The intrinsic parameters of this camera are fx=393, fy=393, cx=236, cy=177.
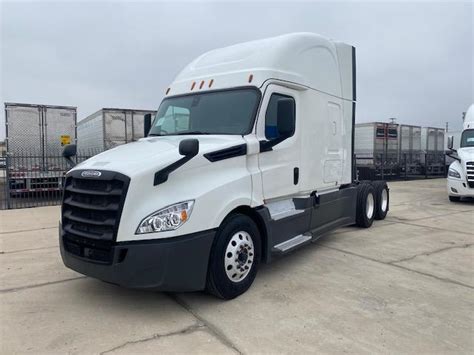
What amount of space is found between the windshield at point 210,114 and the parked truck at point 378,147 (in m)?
19.8

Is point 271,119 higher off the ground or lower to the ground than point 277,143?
higher

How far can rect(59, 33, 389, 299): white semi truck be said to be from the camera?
13.0 ft

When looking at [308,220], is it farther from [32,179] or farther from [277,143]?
[32,179]

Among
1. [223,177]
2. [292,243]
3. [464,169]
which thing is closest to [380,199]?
[292,243]

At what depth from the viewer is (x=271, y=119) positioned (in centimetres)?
532

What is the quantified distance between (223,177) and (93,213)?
1472mm

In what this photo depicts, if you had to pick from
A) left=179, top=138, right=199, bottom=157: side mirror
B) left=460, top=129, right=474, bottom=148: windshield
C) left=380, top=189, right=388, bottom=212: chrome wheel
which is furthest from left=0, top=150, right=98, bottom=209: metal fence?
left=460, top=129, right=474, bottom=148: windshield

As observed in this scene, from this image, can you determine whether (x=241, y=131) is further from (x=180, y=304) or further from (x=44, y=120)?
(x=44, y=120)

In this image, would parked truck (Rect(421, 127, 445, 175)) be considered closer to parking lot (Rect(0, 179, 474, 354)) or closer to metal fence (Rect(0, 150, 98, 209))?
parking lot (Rect(0, 179, 474, 354))

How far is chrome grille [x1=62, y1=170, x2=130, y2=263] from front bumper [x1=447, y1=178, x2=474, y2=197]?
12.6 meters

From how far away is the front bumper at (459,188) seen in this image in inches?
511

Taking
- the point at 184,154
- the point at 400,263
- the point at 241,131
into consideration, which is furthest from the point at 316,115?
the point at 184,154

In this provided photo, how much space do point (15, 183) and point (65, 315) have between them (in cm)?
1103

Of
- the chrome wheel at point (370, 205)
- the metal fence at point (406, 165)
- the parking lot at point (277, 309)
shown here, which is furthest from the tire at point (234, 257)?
the metal fence at point (406, 165)
